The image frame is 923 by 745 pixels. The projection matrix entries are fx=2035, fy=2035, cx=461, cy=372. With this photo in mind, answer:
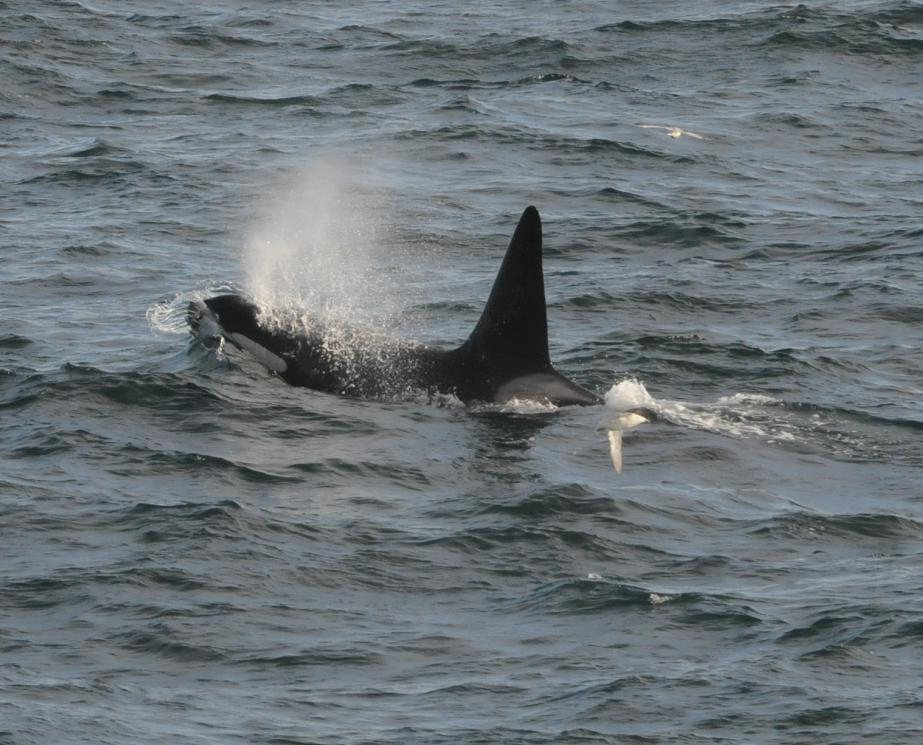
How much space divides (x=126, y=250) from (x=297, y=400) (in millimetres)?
8143

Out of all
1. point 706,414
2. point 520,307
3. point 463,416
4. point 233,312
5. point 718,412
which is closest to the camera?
point 463,416

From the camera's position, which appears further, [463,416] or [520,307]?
[520,307]

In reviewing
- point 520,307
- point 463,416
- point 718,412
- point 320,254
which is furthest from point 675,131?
point 463,416

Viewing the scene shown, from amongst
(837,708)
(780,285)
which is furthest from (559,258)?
(837,708)

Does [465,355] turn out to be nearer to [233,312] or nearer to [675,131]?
[233,312]

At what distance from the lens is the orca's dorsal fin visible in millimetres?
19750

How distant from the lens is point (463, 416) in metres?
19.8

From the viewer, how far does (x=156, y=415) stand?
64.6 feet

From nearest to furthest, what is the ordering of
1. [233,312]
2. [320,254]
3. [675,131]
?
[233,312] → [320,254] → [675,131]

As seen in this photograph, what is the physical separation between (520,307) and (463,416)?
1.21m

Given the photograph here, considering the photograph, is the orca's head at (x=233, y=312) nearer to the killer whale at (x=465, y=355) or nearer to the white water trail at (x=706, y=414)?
the killer whale at (x=465, y=355)

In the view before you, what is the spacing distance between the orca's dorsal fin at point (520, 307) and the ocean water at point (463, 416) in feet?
2.28

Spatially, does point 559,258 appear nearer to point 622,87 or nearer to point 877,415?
point 877,415

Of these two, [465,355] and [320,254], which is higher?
[465,355]
